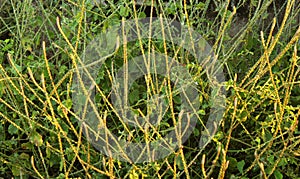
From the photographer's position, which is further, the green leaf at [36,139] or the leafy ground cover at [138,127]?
the leafy ground cover at [138,127]

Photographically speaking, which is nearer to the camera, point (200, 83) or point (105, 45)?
point (200, 83)

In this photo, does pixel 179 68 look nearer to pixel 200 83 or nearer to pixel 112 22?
pixel 200 83

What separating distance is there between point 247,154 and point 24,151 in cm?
90

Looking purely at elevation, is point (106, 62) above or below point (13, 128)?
above

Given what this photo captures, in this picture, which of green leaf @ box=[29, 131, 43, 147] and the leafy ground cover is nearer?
green leaf @ box=[29, 131, 43, 147]

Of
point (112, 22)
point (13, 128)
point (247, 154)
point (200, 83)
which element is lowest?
point (247, 154)

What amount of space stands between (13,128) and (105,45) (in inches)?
20.2

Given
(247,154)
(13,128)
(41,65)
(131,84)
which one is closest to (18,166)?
(13,128)

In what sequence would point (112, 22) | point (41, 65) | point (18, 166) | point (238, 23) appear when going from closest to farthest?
point (18, 166), point (41, 65), point (112, 22), point (238, 23)

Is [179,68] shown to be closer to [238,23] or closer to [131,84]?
[131,84]

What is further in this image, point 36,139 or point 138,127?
point 138,127

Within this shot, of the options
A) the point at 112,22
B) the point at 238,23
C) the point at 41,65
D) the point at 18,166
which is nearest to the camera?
the point at 18,166

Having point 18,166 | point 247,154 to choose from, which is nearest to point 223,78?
point 247,154

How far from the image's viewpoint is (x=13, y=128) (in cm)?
209
